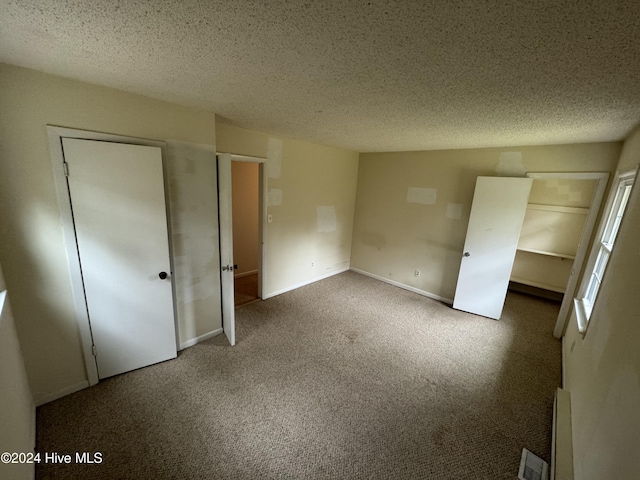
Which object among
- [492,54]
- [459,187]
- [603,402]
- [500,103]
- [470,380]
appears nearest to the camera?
[492,54]

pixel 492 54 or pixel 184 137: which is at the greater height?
pixel 492 54

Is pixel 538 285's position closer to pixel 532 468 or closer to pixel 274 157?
pixel 532 468

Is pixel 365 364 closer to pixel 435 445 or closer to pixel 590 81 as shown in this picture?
pixel 435 445

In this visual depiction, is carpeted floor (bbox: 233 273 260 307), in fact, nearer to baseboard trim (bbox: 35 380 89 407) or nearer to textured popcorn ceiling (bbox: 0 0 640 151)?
baseboard trim (bbox: 35 380 89 407)

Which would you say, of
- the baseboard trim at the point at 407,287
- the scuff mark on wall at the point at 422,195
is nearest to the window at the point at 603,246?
the baseboard trim at the point at 407,287

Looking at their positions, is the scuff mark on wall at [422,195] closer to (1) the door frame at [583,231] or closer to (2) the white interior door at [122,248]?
(1) the door frame at [583,231]

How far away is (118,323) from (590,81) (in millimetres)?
3439

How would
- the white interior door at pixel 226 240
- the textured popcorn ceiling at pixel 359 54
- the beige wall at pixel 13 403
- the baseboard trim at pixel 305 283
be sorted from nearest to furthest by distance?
the textured popcorn ceiling at pixel 359 54 < the beige wall at pixel 13 403 < the white interior door at pixel 226 240 < the baseboard trim at pixel 305 283

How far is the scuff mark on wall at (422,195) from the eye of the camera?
3727mm

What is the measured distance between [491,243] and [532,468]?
2361 millimetres

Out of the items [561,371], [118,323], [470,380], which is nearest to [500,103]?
[470,380]

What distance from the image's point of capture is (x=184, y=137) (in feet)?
6.84

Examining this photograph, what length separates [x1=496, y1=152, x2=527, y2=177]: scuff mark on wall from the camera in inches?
119

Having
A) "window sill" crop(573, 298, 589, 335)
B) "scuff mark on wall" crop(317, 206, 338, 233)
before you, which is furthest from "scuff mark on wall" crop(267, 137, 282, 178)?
"window sill" crop(573, 298, 589, 335)
